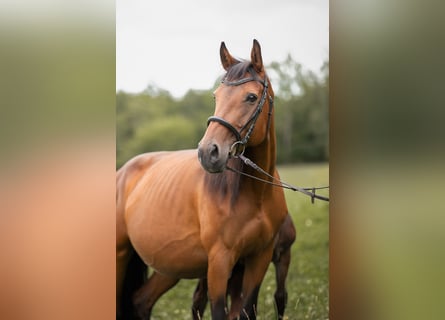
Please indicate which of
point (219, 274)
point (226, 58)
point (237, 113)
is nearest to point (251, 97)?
point (237, 113)

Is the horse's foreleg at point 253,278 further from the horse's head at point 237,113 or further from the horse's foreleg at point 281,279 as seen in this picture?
the horse's head at point 237,113

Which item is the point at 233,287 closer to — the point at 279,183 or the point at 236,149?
the point at 279,183

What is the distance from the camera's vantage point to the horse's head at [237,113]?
9.27 ft

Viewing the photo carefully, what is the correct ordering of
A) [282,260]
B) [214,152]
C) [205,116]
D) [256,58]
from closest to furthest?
1. [214,152]
2. [256,58]
3. [205,116]
4. [282,260]

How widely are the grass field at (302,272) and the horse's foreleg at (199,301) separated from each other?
0.03m

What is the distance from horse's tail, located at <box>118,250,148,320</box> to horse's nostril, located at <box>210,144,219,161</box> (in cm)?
81

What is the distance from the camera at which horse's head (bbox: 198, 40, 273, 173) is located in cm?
282

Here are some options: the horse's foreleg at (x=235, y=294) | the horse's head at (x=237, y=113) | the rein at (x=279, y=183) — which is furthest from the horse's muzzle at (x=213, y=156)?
the horse's foreleg at (x=235, y=294)

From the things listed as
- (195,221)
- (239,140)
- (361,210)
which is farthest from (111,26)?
(361,210)

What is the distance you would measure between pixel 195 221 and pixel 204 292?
44 centimetres

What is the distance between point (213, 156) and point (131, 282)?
93cm

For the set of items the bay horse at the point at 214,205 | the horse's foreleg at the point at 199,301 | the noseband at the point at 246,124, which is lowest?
the horse's foreleg at the point at 199,301

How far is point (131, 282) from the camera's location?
3219mm

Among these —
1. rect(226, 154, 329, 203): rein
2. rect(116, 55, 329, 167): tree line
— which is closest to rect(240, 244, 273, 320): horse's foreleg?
rect(226, 154, 329, 203): rein
